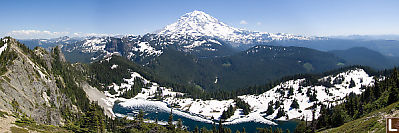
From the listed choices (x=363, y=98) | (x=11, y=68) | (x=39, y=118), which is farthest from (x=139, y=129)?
(x=363, y=98)

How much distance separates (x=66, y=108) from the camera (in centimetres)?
11862

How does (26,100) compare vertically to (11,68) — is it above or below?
below

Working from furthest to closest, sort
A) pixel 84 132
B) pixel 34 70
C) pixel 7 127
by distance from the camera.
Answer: pixel 34 70
pixel 84 132
pixel 7 127

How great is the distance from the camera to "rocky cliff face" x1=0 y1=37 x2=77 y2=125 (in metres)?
81.1

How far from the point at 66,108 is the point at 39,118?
3066 centimetres

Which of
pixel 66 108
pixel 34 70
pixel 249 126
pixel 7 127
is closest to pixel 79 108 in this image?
pixel 66 108

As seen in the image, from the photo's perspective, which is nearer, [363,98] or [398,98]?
[398,98]

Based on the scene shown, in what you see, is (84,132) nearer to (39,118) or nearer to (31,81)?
(39,118)

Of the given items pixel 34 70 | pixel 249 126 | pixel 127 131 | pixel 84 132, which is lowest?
pixel 249 126

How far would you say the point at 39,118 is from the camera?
88.8m

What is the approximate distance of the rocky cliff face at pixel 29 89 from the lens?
8110cm

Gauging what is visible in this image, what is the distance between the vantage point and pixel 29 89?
97438 millimetres

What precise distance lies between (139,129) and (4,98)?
45.4 metres

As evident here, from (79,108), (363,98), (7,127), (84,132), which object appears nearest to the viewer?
(7,127)
